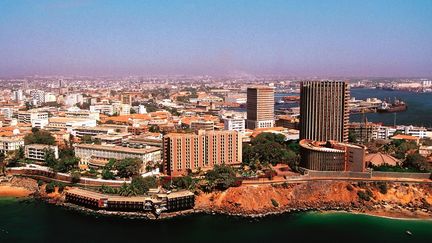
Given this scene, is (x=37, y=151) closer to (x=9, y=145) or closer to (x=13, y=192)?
(x=9, y=145)

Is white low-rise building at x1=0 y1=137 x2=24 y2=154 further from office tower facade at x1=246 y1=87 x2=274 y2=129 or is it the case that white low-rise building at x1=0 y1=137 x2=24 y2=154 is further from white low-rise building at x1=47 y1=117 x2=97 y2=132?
office tower facade at x1=246 y1=87 x2=274 y2=129

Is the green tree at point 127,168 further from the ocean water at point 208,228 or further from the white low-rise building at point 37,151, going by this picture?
the white low-rise building at point 37,151

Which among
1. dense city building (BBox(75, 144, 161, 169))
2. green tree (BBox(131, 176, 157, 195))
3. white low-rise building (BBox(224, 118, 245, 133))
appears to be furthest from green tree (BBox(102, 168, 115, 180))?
white low-rise building (BBox(224, 118, 245, 133))

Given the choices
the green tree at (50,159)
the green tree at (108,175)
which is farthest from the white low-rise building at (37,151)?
the green tree at (108,175)

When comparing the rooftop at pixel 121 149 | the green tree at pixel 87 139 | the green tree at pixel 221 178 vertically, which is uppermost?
the rooftop at pixel 121 149

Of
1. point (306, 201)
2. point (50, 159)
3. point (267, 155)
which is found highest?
point (267, 155)

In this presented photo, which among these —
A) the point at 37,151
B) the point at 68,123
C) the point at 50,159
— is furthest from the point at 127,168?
the point at 68,123
